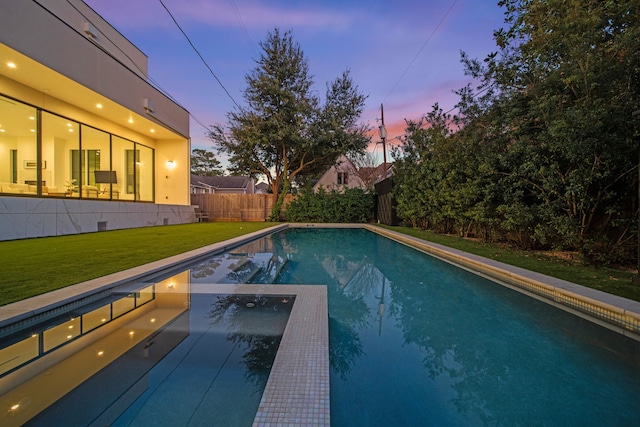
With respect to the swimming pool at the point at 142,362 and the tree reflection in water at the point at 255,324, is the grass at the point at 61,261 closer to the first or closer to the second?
the swimming pool at the point at 142,362

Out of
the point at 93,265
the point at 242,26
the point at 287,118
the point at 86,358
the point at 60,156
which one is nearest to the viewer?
the point at 86,358

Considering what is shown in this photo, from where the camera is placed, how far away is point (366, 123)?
16.8 meters

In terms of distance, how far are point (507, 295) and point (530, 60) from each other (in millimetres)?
4525

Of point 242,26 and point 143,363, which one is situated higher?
point 242,26

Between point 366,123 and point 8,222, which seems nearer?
point 8,222

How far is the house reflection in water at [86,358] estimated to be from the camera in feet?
5.09

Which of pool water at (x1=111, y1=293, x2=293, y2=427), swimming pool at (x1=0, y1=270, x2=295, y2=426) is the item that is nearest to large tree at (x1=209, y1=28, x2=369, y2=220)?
swimming pool at (x1=0, y1=270, x2=295, y2=426)

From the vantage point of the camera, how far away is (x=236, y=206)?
17062 mm

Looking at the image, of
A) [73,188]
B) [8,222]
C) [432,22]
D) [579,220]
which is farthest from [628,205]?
[73,188]

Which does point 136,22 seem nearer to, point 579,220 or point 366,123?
point 366,123

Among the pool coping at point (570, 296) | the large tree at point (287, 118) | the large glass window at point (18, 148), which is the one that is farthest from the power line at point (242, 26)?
the pool coping at point (570, 296)

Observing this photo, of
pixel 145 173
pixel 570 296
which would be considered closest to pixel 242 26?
pixel 145 173

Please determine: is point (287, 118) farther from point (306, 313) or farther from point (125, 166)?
point (306, 313)

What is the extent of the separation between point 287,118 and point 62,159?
9164 millimetres
